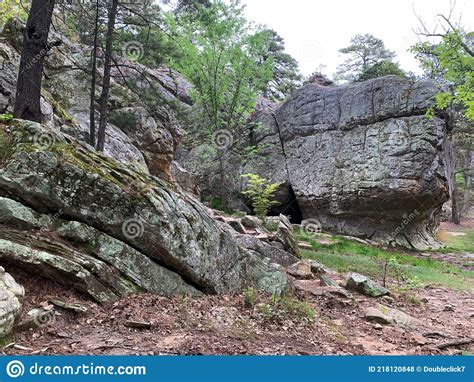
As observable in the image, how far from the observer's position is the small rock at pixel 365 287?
913 centimetres

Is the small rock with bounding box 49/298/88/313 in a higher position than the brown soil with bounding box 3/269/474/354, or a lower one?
higher

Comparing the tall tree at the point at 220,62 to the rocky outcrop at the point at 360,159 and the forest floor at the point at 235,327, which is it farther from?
the forest floor at the point at 235,327

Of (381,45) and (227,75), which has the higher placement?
(381,45)

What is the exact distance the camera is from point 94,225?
637cm

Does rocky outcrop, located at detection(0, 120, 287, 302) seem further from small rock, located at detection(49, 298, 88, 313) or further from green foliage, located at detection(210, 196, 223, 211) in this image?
green foliage, located at detection(210, 196, 223, 211)

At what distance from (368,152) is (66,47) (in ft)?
55.0

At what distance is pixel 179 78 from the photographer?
1103 inches

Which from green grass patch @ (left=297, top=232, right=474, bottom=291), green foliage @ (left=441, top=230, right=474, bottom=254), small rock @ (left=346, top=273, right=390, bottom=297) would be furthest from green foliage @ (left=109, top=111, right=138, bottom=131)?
green foliage @ (left=441, top=230, right=474, bottom=254)

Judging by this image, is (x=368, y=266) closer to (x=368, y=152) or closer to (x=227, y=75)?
(x=368, y=152)

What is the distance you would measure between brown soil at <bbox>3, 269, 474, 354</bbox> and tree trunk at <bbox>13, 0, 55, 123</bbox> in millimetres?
4646

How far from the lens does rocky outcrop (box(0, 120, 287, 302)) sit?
220 inches

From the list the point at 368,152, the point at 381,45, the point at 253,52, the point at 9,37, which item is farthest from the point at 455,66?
the point at 381,45

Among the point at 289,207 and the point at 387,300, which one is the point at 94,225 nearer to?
the point at 387,300

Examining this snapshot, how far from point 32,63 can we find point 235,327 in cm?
735
